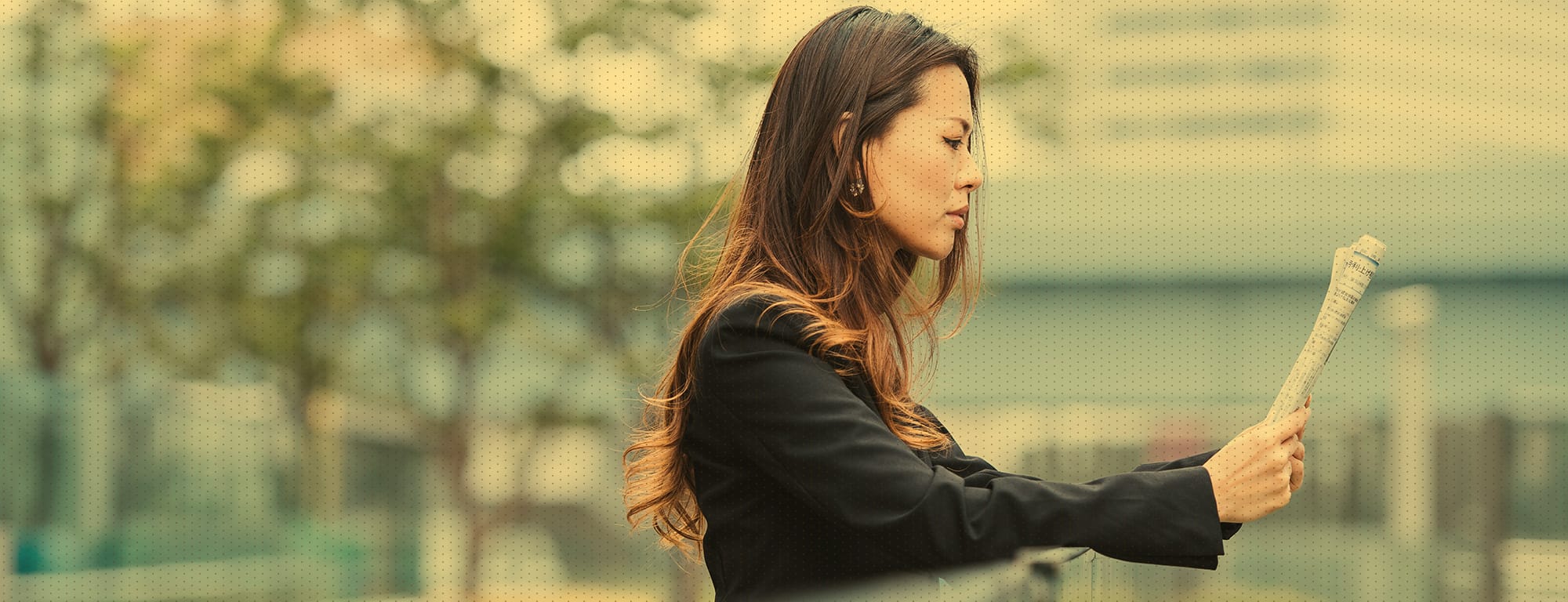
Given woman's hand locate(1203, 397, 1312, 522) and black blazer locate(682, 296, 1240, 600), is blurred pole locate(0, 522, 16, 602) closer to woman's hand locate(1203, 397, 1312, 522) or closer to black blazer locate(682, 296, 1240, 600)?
black blazer locate(682, 296, 1240, 600)

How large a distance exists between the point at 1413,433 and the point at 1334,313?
7.98 metres

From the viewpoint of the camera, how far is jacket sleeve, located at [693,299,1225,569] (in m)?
1.16

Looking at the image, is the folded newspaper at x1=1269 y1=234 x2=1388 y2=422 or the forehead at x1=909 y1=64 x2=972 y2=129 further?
the forehead at x1=909 y1=64 x2=972 y2=129

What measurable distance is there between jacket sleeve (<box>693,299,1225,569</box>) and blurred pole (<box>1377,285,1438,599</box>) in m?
5.65

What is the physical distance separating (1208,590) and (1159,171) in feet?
18.6

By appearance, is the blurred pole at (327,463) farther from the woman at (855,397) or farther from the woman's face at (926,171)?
the woman's face at (926,171)

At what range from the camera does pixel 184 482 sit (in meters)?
7.75

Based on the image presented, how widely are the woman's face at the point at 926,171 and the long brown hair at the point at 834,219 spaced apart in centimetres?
1

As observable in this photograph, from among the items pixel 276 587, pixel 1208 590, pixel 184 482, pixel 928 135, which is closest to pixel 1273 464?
pixel 928 135

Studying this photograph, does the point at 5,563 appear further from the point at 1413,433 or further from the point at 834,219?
the point at 1413,433

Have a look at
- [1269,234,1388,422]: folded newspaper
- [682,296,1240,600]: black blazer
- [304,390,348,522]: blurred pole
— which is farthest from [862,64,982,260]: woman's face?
[304,390,348,522]: blurred pole

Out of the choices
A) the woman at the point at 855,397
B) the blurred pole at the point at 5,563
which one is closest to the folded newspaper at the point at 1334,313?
the woman at the point at 855,397

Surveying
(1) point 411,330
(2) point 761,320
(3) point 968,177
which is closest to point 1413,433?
(1) point 411,330

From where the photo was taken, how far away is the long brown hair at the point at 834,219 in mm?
1365
